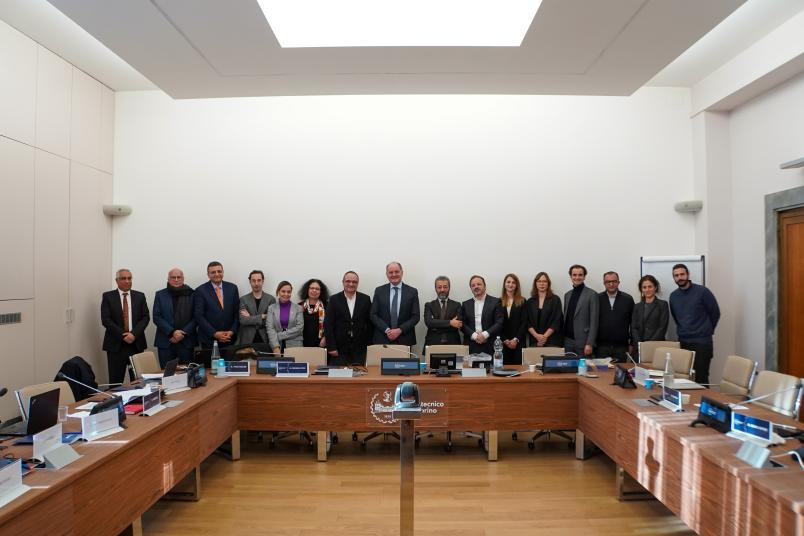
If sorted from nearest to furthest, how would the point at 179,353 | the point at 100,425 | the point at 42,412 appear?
1. the point at 42,412
2. the point at 100,425
3. the point at 179,353

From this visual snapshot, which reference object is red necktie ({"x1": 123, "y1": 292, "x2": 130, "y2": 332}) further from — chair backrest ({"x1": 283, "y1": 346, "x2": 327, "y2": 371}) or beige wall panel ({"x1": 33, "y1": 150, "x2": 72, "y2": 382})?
chair backrest ({"x1": 283, "y1": 346, "x2": 327, "y2": 371})

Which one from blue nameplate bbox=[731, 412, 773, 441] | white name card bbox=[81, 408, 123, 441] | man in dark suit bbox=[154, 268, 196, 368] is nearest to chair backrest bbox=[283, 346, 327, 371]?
man in dark suit bbox=[154, 268, 196, 368]

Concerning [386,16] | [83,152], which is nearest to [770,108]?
[386,16]

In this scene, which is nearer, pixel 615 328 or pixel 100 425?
pixel 100 425

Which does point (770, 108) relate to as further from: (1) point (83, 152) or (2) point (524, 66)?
(1) point (83, 152)

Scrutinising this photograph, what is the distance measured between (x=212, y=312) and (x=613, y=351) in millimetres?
4670

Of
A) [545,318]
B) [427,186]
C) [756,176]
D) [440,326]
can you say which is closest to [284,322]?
[440,326]

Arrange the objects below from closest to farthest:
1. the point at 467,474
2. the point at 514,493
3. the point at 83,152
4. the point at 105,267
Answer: the point at 514,493, the point at 467,474, the point at 83,152, the point at 105,267

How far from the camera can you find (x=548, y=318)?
19.0 feet

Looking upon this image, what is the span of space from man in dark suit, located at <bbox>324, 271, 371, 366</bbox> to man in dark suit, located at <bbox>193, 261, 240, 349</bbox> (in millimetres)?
1180

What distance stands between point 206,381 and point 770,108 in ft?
21.5

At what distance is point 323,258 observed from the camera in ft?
21.9

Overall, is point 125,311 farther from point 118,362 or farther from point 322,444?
point 322,444

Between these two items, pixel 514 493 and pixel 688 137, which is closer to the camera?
pixel 514 493
